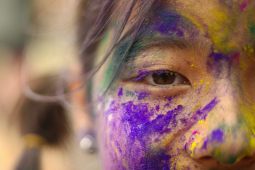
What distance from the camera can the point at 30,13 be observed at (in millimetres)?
1239

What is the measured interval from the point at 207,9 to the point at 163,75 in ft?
0.73

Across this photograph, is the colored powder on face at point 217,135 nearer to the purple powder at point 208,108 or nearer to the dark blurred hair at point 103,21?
the purple powder at point 208,108

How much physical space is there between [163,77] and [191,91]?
3.7 inches

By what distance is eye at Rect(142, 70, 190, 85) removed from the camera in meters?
0.78

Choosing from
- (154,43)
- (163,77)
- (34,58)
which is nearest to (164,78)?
(163,77)

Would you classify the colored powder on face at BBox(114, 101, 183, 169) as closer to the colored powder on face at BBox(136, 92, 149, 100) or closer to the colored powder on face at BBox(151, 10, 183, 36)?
the colored powder on face at BBox(136, 92, 149, 100)

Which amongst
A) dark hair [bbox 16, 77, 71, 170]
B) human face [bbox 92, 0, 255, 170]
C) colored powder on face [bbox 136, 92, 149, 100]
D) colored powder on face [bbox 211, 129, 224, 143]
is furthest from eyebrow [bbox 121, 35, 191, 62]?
dark hair [bbox 16, 77, 71, 170]

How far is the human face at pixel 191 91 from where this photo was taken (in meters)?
0.69

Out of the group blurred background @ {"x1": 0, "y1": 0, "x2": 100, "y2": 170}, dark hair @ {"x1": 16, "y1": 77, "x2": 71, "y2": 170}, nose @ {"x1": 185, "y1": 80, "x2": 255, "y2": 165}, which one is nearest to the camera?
nose @ {"x1": 185, "y1": 80, "x2": 255, "y2": 165}

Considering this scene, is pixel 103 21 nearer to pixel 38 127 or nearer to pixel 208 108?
pixel 208 108

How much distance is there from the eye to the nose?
0.41 ft

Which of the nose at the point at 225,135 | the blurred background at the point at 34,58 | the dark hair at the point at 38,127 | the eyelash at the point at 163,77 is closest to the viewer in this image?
the nose at the point at 225,135

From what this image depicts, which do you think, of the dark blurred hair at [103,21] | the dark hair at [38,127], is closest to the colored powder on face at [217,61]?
the dark blurred hair at [103,21]

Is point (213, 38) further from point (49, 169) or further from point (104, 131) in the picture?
point (49, 169)
